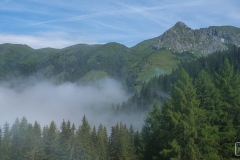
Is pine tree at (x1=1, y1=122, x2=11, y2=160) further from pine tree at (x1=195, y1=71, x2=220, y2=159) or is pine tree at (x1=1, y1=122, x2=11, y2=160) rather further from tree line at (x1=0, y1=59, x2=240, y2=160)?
pine tree at (x1=195, y1=71, x2=220, y2=159)

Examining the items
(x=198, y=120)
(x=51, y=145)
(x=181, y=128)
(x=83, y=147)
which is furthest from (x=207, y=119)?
(x=51, y=145)

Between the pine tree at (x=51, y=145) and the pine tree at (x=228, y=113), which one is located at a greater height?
the pine tree at (x=228, y=113)

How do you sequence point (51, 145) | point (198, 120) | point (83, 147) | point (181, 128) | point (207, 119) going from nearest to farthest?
point (181, 128)
point (198, 120)
point (207, 119)
point (83, 147)
point (51, 145)

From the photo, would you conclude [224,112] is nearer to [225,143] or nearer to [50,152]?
[225,143]

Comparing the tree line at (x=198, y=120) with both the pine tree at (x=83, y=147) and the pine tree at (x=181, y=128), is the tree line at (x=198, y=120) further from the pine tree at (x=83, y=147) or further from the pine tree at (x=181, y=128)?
the pine tree at (x=83, y=147)

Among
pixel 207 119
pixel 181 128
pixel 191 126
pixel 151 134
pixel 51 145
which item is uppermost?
pixel 207 119

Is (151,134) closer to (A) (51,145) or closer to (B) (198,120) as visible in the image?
(B) (198,120)

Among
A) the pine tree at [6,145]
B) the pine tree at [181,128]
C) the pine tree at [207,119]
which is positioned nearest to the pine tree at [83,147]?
the pine tree at [6,145]

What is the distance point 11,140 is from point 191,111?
4940 cm

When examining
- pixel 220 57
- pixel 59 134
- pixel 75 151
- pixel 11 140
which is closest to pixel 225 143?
pixel 75 151

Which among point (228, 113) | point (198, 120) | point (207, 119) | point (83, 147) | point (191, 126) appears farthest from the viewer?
point (83, 147)

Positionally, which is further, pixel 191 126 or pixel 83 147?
pixel 83 147

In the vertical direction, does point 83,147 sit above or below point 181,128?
below

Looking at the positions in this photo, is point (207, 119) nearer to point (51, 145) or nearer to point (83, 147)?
point (83, 147)
